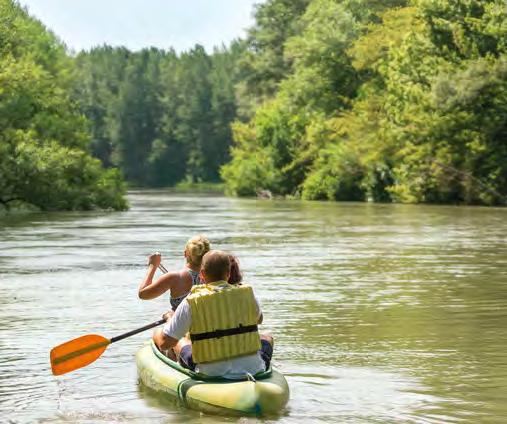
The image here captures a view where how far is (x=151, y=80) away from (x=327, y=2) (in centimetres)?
8320

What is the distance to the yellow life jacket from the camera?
9.68 m

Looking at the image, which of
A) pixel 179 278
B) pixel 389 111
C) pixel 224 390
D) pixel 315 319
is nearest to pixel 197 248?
pixel 179 278

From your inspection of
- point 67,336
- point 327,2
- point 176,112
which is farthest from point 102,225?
point 176,112

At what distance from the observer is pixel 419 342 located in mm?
13500

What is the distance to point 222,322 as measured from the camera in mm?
9773

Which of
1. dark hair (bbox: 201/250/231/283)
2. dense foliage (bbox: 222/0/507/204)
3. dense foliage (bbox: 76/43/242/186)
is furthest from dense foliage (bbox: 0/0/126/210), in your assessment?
dense foliage (bbox: 76/43/242/186)

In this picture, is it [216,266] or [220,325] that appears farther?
[220,325]

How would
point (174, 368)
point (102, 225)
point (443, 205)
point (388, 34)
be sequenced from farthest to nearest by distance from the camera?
1. point (388, 34)
2. point (443, 205)
3. point (102, 225)
4. point (174, 368)

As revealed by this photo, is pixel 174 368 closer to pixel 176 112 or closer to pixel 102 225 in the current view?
pixel 102 225

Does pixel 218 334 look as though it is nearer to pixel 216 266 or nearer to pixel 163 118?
pixel 216 266

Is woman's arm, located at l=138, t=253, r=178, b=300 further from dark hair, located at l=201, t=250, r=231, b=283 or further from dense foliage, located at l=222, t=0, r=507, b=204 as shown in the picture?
dense foliage, located at l=222, t=0, r=507, b=204

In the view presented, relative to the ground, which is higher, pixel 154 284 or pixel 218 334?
pixel 154 284

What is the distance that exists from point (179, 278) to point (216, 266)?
4.26 feet

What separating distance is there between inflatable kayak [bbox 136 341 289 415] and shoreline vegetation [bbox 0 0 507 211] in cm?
3805
